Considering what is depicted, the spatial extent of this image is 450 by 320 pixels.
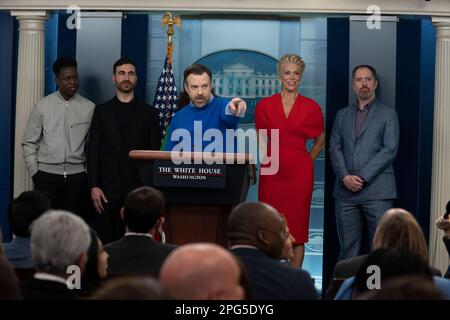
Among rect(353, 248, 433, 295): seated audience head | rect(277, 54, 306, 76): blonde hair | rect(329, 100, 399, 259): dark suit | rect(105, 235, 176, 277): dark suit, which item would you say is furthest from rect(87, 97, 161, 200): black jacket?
rect(353, 248, 433, 295): seated audience head

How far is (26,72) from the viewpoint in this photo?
30.0 feet

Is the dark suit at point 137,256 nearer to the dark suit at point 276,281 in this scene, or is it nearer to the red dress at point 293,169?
the dark suit at point 276,281

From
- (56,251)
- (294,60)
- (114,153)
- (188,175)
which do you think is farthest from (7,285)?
(294,60)

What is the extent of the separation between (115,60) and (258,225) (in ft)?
16.5

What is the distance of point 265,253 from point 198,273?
1658 millimetres

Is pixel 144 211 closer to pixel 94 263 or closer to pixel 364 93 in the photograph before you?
pixel 94 263

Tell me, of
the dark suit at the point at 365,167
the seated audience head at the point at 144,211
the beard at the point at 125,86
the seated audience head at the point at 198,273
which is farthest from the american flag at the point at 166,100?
the seated audience head at the point at 198,273

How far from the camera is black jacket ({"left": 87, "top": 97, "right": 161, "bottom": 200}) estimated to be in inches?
343

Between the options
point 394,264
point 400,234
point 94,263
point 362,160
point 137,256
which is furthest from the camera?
point 362,160

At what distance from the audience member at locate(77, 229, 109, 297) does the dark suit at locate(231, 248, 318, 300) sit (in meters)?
0.63

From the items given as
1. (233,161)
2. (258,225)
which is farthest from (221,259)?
(233,161)

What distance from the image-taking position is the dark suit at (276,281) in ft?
14.7
